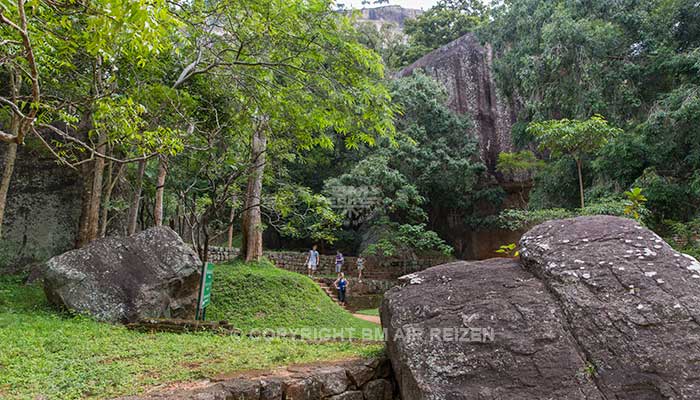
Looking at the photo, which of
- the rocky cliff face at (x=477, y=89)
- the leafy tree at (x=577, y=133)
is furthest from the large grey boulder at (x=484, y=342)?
the rocky cliff face at (x=477, y=89)

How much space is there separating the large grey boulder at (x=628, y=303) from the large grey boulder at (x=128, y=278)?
525 cm

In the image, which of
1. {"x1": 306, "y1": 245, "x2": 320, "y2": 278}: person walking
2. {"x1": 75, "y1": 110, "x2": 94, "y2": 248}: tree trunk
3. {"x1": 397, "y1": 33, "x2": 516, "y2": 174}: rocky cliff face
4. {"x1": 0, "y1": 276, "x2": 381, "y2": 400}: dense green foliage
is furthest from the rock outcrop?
{"x1": 397, "y1": 33, "x2": 516, "y2": 174}: rocky cliff face

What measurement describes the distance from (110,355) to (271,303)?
5059 millimetres

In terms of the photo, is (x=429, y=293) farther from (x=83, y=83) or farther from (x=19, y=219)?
(x=19, y=219)

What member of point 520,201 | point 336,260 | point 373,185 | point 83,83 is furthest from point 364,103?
point 520,201

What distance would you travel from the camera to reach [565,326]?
3.53m

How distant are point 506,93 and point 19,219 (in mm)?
16292

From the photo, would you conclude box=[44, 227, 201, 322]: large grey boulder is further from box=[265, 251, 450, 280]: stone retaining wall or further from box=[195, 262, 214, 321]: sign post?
box=[265, 251, 450, 280]: stone retaining wall

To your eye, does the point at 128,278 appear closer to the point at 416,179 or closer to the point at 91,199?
the point at 91,199

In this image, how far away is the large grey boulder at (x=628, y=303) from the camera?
3.18m

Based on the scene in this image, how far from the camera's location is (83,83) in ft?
22.7

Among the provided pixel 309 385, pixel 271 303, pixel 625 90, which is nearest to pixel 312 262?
pixel 271 303

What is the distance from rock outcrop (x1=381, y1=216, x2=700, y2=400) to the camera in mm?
3234

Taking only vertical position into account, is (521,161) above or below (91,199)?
above
